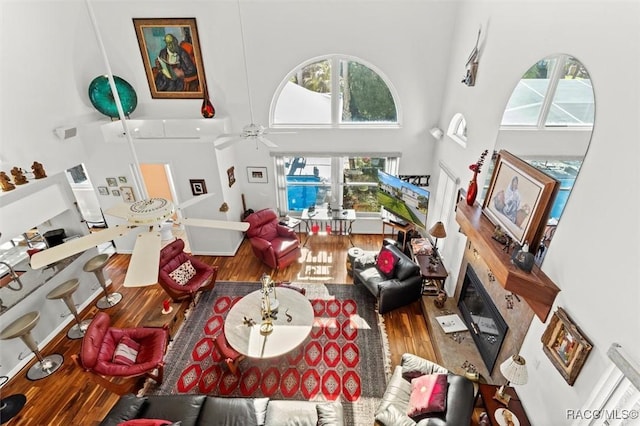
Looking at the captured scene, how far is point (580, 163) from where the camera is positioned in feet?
8.04

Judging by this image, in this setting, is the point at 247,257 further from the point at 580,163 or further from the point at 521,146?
the point at 580,163

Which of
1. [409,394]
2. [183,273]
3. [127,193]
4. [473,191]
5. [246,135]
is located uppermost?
[246,135]

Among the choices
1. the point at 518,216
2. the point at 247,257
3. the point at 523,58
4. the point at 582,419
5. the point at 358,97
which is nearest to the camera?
the point at 582,419

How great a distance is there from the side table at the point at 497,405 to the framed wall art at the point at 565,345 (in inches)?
30.4

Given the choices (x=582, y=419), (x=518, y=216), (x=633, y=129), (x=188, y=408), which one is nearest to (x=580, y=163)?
(x=633, y=129)

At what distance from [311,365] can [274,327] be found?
0.77 m

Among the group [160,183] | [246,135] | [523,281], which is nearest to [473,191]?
[523,281]

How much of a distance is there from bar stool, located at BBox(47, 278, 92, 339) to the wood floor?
125 mm

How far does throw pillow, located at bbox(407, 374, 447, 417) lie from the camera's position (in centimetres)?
323

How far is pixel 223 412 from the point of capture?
3.39m

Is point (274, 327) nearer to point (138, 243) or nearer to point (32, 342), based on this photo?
point (138, 243)

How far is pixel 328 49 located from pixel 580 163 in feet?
15.7

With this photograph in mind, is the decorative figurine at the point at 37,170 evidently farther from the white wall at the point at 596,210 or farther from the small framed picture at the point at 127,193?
the white wall at the point at 596,210

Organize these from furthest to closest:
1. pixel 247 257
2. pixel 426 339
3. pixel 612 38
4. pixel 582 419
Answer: pixel 247 257 < pixel 426 339 < pixel 582 419 < pixel 612 38
